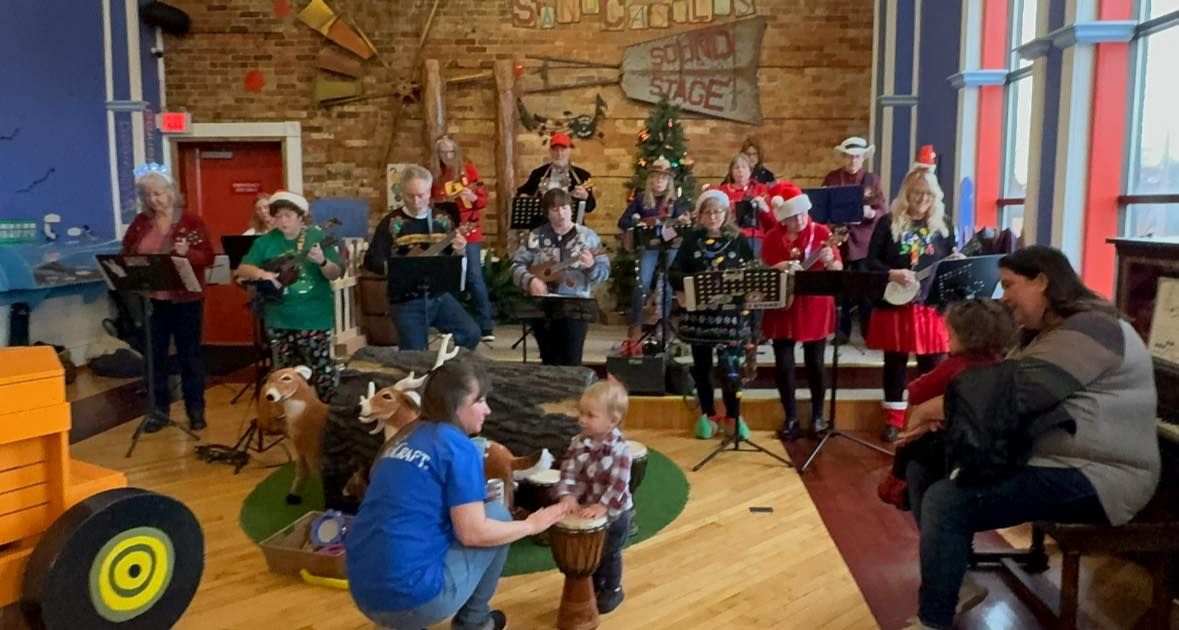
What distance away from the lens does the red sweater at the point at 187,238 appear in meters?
5.47

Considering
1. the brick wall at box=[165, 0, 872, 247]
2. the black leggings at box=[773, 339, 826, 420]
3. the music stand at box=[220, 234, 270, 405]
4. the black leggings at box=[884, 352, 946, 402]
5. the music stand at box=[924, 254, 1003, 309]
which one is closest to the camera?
the music stand at box=[924, 254, 1003, 309]

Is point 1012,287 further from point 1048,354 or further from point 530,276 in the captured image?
point 530,276

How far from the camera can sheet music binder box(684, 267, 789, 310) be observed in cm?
468

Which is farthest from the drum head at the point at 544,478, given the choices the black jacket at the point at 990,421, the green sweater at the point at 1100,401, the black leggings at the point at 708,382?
the black leggings at the point at 708,382

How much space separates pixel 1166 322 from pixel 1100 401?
69cm

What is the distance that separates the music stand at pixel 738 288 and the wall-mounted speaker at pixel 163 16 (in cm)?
666

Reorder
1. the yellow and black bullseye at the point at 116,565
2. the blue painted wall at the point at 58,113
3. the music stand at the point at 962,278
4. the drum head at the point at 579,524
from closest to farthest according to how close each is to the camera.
Answer: 1. the yellow and black bullseye at the point at 116,565
2. the drum head at the point at 579,524
3. the music stand at the point at 962,278
4. the blue painted wall at the point at 58,113

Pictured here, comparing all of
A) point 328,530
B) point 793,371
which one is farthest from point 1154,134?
point 328,530

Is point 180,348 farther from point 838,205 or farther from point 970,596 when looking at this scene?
point 970,596

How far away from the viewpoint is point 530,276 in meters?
5.06

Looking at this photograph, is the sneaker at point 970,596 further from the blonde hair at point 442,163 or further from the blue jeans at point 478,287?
the blonde hair at point 442,163

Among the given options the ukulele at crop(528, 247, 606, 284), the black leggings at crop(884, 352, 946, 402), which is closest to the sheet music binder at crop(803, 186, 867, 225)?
the black leggings at crop(884, 352, 946, 402)

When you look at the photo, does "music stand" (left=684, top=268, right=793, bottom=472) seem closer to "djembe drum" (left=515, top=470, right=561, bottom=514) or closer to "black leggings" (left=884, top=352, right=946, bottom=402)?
"black leggings" (left=884, top=352, right=946, bottom=402)

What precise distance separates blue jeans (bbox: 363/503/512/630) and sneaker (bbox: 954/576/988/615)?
1655 millimetres
